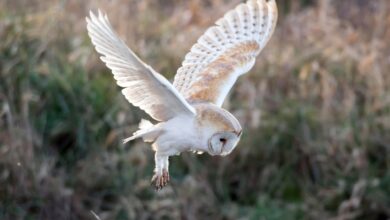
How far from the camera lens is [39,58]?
7270 mm

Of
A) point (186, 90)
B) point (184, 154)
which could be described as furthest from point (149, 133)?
point (184, 154)

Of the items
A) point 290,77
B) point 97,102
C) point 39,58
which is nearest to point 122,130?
point 97,102

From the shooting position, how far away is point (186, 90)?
4695 millimetres

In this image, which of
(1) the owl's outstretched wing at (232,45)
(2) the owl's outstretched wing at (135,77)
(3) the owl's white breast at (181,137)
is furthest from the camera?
(1) the owl's outstretched wing at (232,45)

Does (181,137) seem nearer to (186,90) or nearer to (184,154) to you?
(186,90)

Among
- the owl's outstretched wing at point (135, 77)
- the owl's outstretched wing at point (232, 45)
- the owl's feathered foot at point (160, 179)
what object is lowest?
the owl's feathered foot at point (160, 179)

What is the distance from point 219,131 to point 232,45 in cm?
96

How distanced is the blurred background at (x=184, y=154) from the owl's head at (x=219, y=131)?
94.7 inches

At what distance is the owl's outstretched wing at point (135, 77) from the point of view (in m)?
3.96

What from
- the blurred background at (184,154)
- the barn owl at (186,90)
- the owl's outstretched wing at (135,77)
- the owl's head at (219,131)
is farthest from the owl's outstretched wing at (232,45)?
the blurred background at (184,154)

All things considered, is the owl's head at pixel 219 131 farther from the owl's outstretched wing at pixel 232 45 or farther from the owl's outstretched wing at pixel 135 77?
the owl's outstretched wing at pixel 232 45

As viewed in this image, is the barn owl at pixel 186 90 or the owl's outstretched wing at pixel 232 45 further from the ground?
the owl's outstretched wing at pixel 232 45

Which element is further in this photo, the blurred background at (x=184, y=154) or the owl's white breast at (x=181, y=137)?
the blurred background at (x=184, y=154)

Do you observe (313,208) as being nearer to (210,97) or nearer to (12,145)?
(12,145)
